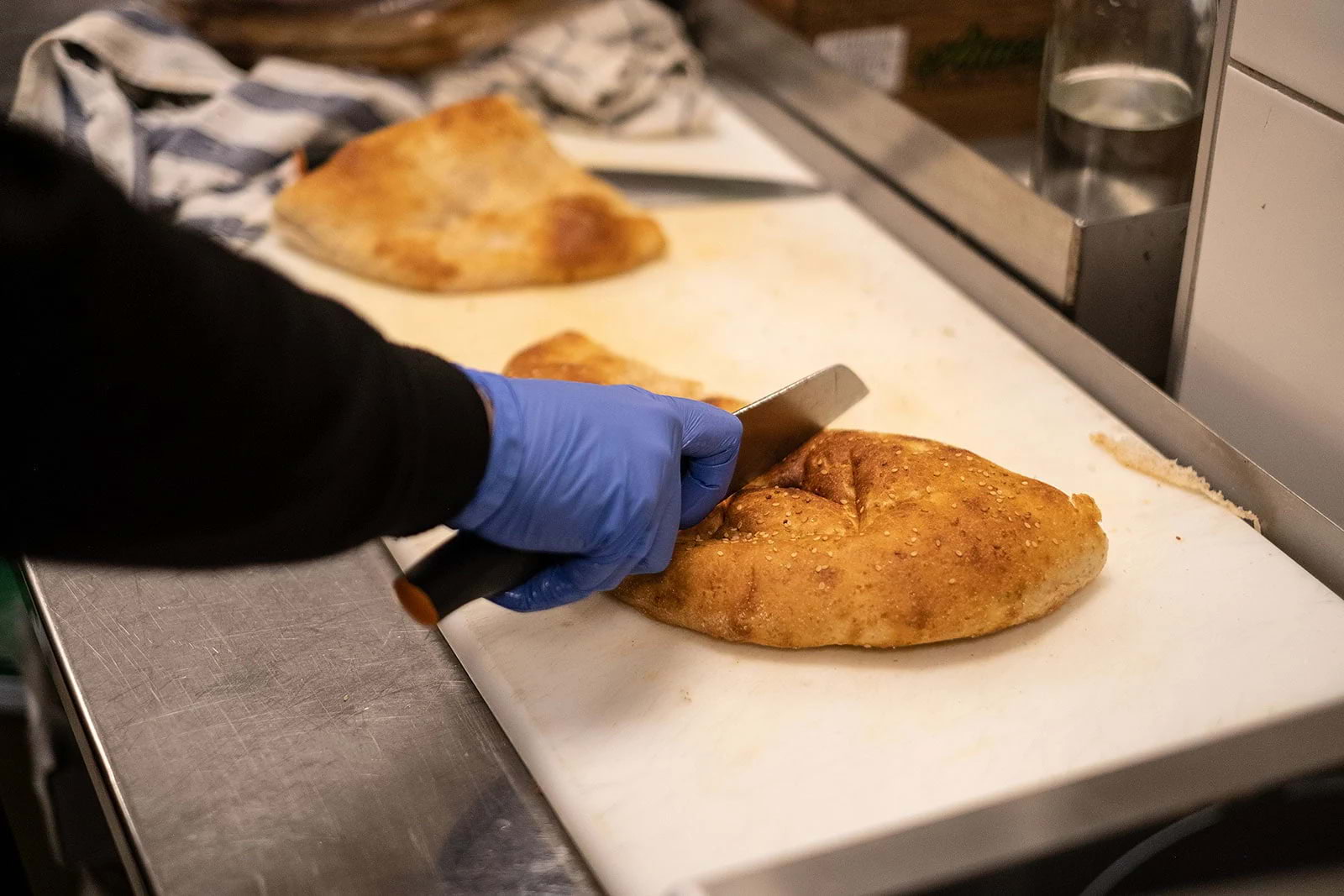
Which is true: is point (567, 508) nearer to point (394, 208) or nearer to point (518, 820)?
point (518, 820)

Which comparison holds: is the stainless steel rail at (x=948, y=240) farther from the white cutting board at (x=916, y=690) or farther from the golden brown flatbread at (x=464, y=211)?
the golden brown flatbread at (x=464, y=211)

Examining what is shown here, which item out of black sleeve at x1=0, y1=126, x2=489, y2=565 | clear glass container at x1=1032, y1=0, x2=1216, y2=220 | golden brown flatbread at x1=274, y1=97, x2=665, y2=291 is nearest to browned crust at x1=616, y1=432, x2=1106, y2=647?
black sleeve at x1=0, y1=126, x2=489, y2=565

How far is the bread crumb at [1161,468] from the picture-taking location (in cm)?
122

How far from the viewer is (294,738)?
1012mm

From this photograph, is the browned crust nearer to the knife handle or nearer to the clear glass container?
the knife handle

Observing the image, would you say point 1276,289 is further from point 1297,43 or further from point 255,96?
point 255,96

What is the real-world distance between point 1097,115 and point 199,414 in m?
1.16

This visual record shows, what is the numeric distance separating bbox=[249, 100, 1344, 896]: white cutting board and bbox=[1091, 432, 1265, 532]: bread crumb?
0.01m

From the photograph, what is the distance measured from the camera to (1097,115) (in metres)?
1.46

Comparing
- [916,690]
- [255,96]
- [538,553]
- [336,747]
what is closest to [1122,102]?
[916,690]

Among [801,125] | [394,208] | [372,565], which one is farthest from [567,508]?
[801,125]

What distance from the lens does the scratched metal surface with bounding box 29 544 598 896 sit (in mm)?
913

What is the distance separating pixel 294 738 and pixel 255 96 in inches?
51.5

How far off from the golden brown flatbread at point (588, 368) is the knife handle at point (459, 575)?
40 cm
